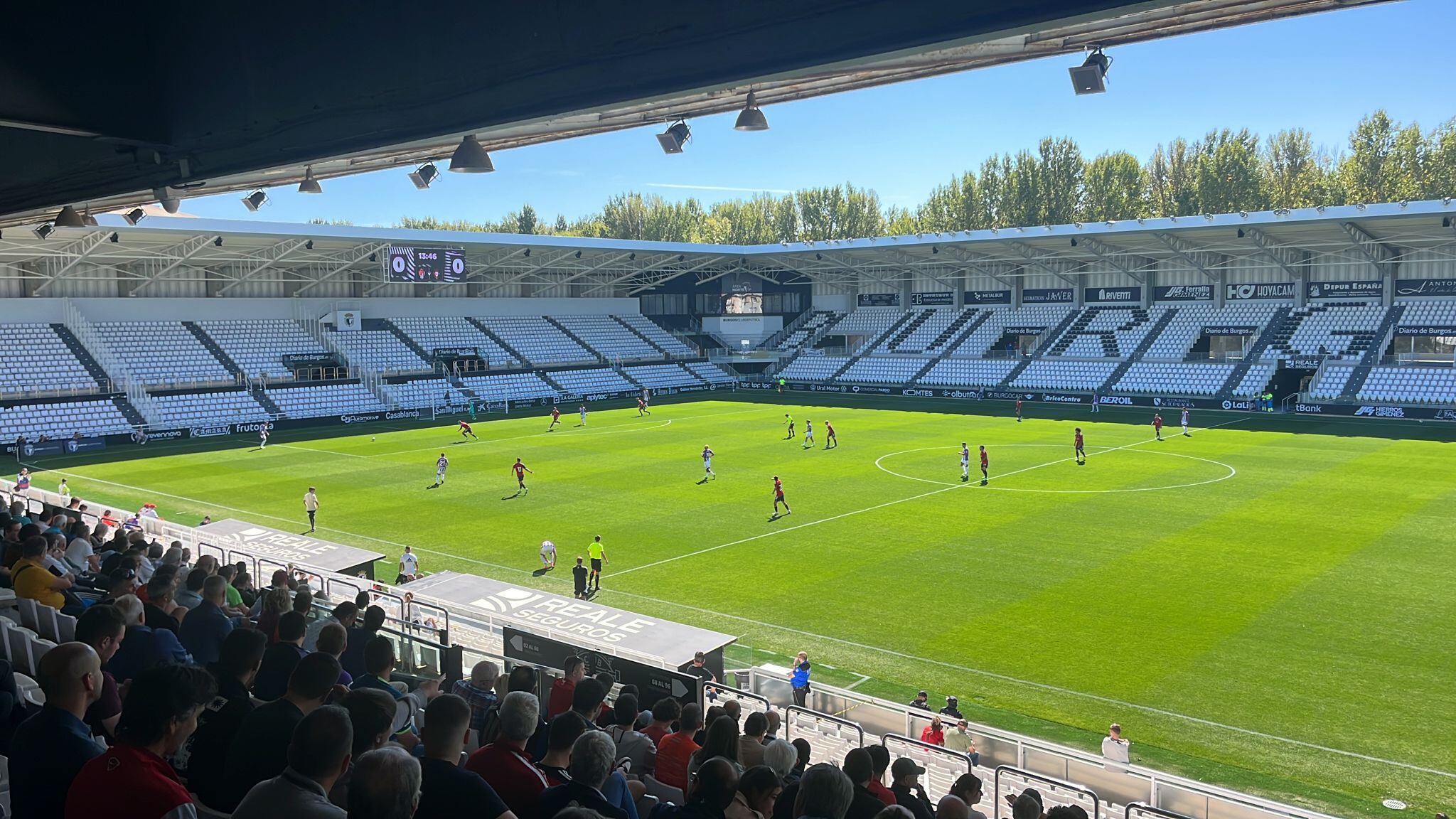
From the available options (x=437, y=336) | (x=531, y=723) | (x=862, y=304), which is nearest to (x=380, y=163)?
(x=531, y=723)

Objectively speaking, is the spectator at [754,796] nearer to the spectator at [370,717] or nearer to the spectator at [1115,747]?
the spectator at [370,717]

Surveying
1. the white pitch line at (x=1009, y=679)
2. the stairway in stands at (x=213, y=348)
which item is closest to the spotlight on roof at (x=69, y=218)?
the white pitch line at (x=1009, y=679)

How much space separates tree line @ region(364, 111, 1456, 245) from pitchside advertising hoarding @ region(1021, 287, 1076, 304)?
107 feet

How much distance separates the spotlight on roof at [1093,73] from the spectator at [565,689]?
6243 millimetres

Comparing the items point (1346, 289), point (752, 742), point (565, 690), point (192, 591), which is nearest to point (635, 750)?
point (752, 742)

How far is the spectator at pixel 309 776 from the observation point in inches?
141

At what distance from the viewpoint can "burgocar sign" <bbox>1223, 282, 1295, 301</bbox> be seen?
60991mm

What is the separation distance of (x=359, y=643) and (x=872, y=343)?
70554 mm

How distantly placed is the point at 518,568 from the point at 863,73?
1699 cm

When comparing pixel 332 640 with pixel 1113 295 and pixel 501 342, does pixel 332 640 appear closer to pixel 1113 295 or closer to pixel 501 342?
pixel 501 342

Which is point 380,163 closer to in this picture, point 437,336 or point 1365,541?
point 1365,541

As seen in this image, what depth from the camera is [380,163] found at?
12.0m

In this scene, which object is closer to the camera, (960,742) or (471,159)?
(471,159)

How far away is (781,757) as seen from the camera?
649cm
